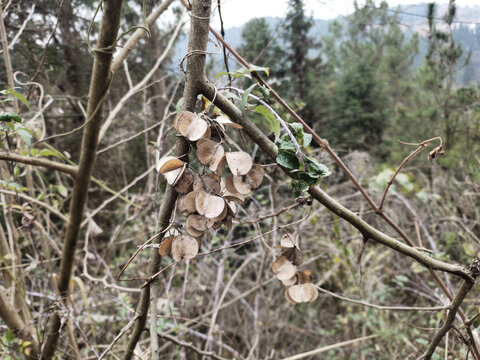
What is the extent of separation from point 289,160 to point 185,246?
158 millimetres

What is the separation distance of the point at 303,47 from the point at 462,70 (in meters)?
2.91

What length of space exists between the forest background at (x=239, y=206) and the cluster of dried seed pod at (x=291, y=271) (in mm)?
25

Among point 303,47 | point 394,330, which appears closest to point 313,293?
Answer: point 394,330

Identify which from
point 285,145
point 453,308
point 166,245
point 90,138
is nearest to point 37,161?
point 90,138

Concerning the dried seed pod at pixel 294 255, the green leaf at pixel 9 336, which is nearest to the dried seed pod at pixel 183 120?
the dried seed pod at pixel 294 255

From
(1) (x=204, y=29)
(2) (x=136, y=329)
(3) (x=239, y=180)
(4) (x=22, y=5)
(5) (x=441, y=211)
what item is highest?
(4) (x=22, y=5)

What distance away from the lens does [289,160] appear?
37cm

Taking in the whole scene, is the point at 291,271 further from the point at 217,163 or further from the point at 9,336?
the point at 9,336

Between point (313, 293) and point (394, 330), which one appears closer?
point (313, 293)

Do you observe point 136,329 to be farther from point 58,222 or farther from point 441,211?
point 58,222

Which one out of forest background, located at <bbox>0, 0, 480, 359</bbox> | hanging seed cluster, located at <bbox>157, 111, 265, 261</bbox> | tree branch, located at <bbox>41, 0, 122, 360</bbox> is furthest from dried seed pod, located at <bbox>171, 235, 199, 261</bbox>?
tree branch, located at <bbox>41, 0, 122, 360</bbox>

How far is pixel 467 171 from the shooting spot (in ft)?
11.6

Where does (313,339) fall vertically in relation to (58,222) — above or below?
below

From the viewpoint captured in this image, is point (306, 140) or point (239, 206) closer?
point (306, 140)
